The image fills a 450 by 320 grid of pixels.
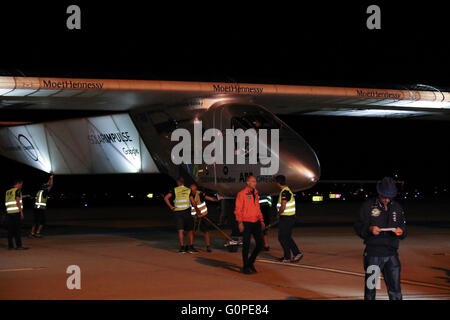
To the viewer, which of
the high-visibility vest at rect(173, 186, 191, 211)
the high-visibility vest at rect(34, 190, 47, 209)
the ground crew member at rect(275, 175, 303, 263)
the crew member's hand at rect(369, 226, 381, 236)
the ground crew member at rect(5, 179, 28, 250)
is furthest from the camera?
the high-visibility vest at rect(34, 190, 47, 209)

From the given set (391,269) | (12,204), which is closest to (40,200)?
(12,204)

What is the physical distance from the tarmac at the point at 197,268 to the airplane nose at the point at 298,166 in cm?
161

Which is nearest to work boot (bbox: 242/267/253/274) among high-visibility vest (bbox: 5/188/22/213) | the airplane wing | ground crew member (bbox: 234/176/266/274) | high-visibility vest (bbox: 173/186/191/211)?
ground crew member (bbox: 234/176/266/274)

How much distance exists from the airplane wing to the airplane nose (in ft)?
9.82

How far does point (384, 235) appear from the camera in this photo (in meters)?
7.97

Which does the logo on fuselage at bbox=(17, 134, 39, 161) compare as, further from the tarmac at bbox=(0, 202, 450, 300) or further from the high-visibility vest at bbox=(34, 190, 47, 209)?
the high-visibility vest at bbox=(34, 190, 47, 209)

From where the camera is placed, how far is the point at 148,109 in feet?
71.6

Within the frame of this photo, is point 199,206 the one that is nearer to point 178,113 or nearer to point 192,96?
point 192,96

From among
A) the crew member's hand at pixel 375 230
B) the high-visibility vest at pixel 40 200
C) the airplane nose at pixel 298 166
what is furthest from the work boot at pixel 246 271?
the high-visibility vest at pixel 40 200

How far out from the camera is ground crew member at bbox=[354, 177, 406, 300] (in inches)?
314

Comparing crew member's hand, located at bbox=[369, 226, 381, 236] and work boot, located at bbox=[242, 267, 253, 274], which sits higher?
crew member's hand, located at bbox=[369, 226, 381, 236]

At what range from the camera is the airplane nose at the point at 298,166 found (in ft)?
56.1

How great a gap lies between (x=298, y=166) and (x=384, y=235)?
9.22 metres

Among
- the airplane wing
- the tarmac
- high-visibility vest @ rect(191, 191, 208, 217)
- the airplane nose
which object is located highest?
the airplane wing
